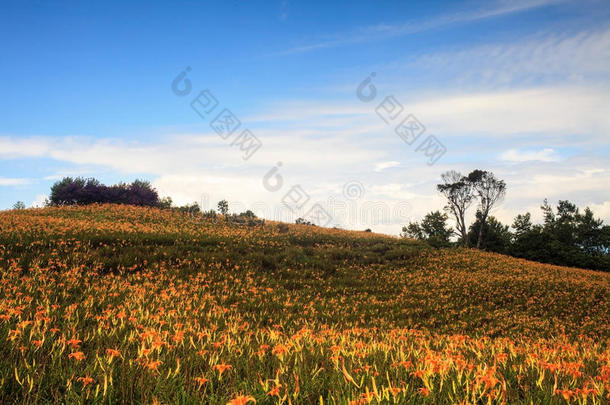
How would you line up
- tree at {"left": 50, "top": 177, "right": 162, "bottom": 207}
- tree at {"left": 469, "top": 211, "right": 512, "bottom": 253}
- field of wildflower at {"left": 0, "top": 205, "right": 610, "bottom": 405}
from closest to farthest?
1. field of wildflower at {"left": 0, "top": 205, "right": 610, "bottom": 405}
2. tree at {"left": 50, "top": 177, "right": 162, "bottom": 207}
3. tree at {"left": 469, "top": 211, "right": 512, "bottom": 253}

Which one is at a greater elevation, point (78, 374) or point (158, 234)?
point (158, 234)

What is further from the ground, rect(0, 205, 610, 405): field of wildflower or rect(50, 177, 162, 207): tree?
rect(50, 177, 162, 207): tree

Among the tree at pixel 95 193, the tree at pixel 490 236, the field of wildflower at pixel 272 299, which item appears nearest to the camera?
the field of wildflower at pixel 272 299

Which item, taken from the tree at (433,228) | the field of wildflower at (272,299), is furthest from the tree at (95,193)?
the tree at (433,228)

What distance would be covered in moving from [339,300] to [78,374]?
13954mm

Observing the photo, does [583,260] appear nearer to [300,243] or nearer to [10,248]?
[300,243]

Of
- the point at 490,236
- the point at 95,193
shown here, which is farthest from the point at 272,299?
the point at 490,236

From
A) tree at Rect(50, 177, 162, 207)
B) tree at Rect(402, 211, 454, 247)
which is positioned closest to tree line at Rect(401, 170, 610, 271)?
tree at Rect(402, 211, 454, 247)

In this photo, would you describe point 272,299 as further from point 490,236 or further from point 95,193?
point 490,236

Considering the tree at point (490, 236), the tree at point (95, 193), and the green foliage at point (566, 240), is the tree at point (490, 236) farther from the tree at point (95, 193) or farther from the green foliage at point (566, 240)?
the tree at point (95, 193)

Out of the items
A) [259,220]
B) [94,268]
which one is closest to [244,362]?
[94,268]

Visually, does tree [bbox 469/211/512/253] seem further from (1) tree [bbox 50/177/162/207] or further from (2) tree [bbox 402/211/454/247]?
(1) tree [bbox 50/177/162/207]

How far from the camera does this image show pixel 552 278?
84.1 ft

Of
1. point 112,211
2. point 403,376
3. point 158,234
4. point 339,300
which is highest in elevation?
point 112,211
